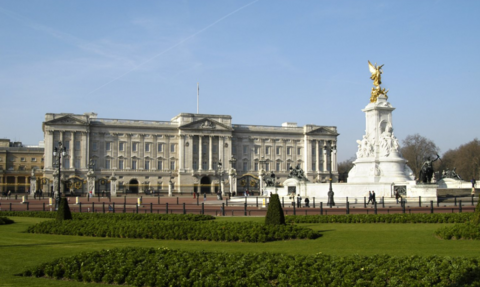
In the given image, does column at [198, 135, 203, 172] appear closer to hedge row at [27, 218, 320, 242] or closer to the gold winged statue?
the gold winged statue

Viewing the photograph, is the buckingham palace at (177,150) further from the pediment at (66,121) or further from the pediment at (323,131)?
the pediment at (323,131)

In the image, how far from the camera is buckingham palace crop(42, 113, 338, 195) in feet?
349

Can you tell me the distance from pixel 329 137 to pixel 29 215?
96.2 meters

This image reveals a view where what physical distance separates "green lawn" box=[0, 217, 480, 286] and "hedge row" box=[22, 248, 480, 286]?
0.76 m

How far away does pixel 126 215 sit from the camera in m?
29.4

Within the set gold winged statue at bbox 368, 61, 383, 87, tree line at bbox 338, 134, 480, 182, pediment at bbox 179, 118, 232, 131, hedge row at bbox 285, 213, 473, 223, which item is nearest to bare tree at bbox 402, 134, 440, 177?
tree line at bbox 338, 134, 480, 182

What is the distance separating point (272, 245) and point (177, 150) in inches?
3867

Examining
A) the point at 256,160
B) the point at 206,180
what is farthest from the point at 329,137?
the point at 206,180

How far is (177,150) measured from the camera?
11556 centimetres

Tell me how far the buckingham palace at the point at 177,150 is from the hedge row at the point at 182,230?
8065 centimetres

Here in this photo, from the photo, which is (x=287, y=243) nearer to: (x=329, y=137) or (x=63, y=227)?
(x=63, y=227)

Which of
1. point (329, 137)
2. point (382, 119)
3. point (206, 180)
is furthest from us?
point (329, 137)

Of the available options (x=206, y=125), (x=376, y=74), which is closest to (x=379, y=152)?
(x=376, y=74)

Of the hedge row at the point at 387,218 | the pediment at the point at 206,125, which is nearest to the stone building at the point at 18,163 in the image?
the pediment at the point at 206,125
